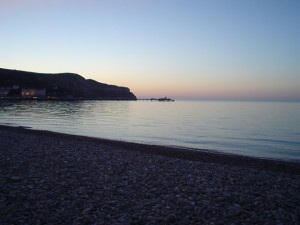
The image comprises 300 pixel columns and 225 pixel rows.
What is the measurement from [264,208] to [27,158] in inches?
509

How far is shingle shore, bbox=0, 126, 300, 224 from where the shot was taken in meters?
8.16

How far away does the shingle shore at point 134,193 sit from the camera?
816 centimetres

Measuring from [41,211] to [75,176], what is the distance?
13.3 ft

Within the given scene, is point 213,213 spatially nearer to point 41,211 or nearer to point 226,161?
point 41,211

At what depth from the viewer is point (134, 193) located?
10.3 meters

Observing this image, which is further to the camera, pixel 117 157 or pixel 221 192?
pixel 117 157

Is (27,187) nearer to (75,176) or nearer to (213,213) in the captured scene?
(75,176)

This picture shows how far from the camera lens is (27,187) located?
1027 centimetres

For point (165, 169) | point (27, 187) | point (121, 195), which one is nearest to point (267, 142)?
A: point (165, 169)

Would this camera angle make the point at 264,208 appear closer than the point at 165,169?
Yes

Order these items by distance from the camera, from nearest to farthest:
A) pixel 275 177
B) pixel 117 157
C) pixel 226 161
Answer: pixel 275 177 < pixel 117 157 < pixel 226 161

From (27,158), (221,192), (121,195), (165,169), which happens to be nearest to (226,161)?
(165,169)

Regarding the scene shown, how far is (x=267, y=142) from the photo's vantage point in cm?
3266

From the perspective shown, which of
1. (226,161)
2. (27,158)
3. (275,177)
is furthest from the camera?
(226,161)
